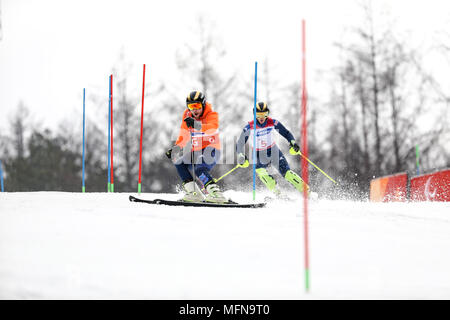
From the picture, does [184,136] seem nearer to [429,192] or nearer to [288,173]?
[288,173]

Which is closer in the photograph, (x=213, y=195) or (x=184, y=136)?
(x=213, y=195)

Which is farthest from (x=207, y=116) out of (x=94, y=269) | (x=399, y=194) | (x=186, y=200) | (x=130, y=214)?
(x=399, y=194)

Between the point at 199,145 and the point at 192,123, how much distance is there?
31 cm

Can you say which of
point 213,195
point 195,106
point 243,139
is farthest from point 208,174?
point 243,139

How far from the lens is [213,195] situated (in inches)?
231

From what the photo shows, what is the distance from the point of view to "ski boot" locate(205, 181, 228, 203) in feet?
19.1

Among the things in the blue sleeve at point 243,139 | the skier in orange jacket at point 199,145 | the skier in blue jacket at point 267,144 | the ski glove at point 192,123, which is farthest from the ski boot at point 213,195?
the skier in blue jacket at point 267,144

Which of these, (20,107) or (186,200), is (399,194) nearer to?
(186,200)

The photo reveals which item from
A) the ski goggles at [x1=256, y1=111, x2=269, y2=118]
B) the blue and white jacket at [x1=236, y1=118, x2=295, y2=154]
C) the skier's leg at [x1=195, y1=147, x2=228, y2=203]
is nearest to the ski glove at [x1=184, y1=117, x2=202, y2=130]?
the skier's leg at [x1=195, y1=147, x2=228, y2=203]

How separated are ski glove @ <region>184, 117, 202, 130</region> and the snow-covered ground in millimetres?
1779

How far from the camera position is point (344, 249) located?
321 cm

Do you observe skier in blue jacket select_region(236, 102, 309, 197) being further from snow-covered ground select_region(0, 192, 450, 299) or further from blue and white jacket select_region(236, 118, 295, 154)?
snow-covered ground select_region(0, 192, 450, 299)

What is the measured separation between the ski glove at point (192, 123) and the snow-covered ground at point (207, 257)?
178 cm

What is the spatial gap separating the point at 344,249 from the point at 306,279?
3.29ft
